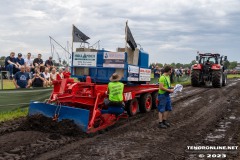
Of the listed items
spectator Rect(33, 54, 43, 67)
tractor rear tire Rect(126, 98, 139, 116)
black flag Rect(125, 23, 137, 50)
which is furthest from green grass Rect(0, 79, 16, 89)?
black flag Rect(125, 23, 137, 50)

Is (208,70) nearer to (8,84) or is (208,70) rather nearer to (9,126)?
(8,84)

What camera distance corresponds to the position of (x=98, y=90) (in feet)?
30.2

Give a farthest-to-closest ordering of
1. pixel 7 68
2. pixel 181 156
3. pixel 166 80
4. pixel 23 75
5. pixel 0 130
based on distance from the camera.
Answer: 1. pixel 7 68
2. pixel 23 75
3. pixel 166 80
4. pixel 0 130
5. pixel 181 156

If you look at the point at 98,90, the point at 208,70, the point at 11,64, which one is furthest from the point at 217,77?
the point at 98,90

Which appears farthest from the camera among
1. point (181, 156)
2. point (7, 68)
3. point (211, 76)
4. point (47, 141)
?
point (211, 76)

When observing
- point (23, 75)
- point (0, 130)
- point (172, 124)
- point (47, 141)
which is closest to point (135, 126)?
point (172, 124)

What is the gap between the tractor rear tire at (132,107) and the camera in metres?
10.8

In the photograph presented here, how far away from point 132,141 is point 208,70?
17.0 metres

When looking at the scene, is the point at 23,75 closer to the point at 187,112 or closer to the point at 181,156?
the point at 187,112

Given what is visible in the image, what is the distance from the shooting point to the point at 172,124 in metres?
9.42

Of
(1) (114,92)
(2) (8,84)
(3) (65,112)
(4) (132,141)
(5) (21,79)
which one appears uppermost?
(5) (21,79)

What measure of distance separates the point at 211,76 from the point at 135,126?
15371 mm

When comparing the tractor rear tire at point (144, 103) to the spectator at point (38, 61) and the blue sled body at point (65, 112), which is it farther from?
the spectator at point (38, 61)

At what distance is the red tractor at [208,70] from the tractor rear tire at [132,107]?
12.4 m
